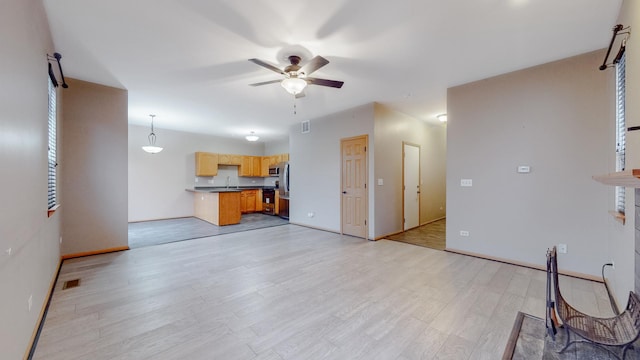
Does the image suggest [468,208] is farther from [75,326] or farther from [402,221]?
[75,326]

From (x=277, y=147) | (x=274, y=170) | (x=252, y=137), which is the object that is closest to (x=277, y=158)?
(x=274, y=170)

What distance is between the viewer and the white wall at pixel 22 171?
56.4 inches

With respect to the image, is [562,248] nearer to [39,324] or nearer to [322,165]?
[322,165]

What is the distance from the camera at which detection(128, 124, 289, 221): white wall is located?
7404 mm

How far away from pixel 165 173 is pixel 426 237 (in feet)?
25.3

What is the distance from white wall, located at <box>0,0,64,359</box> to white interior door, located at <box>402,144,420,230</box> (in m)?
5.84

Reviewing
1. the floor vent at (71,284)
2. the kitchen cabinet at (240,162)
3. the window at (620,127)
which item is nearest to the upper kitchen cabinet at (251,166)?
the kitchen cabinet at (240,162)

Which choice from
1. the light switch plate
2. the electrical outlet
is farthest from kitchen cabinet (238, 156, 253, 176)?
the electrical outlet

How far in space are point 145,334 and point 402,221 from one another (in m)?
5.13

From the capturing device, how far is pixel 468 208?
4.16 meters

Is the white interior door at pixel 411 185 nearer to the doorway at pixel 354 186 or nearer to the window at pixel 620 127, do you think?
the doorway at pixel 354 186

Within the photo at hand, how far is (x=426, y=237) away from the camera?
5418 mm

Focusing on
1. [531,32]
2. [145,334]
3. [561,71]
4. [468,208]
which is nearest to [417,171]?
[468,208]

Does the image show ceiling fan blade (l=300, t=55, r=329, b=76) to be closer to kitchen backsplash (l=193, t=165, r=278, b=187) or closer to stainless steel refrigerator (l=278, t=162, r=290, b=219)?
stainless steel refrigerator (l=278, t=162, r=290, b=219)
